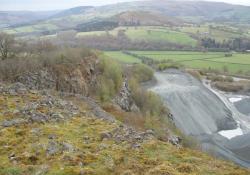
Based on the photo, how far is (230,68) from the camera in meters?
149

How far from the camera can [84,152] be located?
22.6 metres

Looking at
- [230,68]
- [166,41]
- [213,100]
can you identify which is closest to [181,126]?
[213,100]

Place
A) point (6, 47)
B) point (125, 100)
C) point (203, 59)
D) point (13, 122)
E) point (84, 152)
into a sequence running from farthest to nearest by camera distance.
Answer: point (203, 59), point (125, 100), point (6, 47), point (13, 122), point (84, 152)

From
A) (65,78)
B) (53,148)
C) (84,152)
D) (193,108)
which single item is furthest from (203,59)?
(53,148)

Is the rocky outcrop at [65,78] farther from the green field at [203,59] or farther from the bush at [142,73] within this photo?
the green field at [203,59]

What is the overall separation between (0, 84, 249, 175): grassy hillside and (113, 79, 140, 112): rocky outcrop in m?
33.8

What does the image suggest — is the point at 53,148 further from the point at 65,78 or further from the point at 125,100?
the point at 125,100

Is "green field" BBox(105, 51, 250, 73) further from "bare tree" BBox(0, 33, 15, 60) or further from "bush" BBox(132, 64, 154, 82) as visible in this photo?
"bare tree" BBox(0, 33, 15, 60)

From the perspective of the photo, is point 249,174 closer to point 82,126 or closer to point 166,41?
point 82,126

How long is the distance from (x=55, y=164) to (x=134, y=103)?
165ft

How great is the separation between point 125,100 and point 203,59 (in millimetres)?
98723

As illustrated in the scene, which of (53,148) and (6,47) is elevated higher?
(6,47)

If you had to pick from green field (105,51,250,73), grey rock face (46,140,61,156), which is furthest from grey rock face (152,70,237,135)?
grey rock face (46,140,61,156)

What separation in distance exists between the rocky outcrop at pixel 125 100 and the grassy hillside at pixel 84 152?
33849mm
